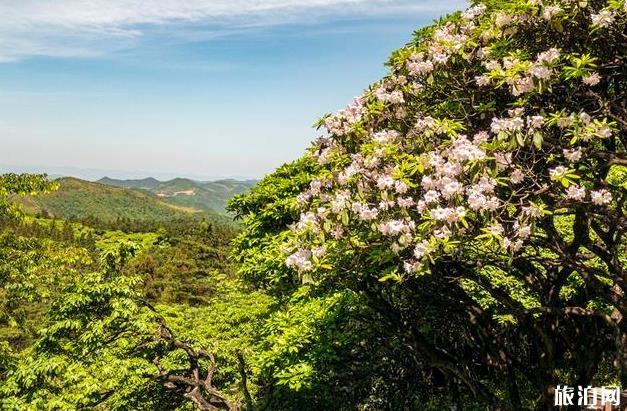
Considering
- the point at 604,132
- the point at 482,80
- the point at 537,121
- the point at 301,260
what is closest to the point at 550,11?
the point at 482,80

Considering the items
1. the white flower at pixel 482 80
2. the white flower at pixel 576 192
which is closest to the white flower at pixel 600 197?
the white flower at pixel 576 192

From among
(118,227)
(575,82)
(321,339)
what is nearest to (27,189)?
(321,339)

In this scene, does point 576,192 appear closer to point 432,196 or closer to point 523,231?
point 523,231

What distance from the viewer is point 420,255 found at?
7.64 m

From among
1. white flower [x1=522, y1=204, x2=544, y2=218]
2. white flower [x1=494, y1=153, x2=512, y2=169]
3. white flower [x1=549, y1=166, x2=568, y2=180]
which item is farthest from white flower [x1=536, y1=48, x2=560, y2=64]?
white flower [x1=522, y1=204, x2=544, y2=218]

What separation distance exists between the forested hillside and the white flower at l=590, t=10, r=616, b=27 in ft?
0.07

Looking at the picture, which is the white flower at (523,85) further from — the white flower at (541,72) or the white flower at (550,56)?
the white flower at (550,56)

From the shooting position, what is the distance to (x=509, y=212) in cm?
797

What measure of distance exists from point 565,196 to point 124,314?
1182 cm

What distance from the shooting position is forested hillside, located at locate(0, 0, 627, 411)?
26.1 ft

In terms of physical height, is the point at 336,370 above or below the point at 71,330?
below

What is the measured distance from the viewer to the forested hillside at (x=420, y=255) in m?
7.95

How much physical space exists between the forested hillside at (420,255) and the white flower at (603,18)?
0.07 feet

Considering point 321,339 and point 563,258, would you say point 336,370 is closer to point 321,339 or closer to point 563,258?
point 321,339
